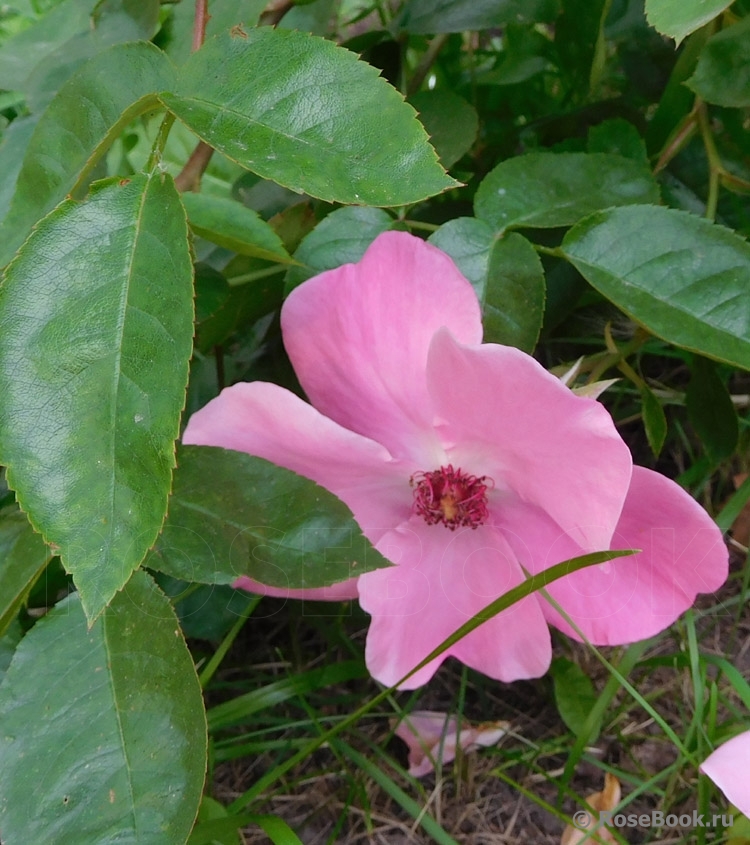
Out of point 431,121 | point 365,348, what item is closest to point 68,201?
point 365,348

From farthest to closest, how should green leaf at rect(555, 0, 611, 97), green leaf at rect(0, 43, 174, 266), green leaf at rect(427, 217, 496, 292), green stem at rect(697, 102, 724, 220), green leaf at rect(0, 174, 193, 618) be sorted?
green leaf at rect(555, 0, 611, 97)
green stem at rect(697, 102, 724, 220)
green leaf at rect(427, 217, 496, 292)
green leaf at rect(0, 43, 174, 266)
green leaf at rect(0, 174, 193, 618)

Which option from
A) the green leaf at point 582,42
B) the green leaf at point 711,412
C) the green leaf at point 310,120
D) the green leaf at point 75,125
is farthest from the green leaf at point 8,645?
the green leaf at point 582,42

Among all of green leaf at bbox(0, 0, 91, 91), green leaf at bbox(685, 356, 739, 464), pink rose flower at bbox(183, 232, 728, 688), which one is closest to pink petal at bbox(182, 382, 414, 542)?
pink rose flower at bbox(183, 232, 728, 688)

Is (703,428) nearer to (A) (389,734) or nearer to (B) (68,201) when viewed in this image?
(A) (389,734)

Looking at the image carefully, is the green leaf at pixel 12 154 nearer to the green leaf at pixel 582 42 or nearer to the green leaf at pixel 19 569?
the green leaf at pixel 19 569

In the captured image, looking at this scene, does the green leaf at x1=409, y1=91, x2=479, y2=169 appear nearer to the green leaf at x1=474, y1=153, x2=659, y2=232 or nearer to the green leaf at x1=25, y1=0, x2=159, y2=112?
the green leaf at x1=474, y1=153, x2=659, y2=232
